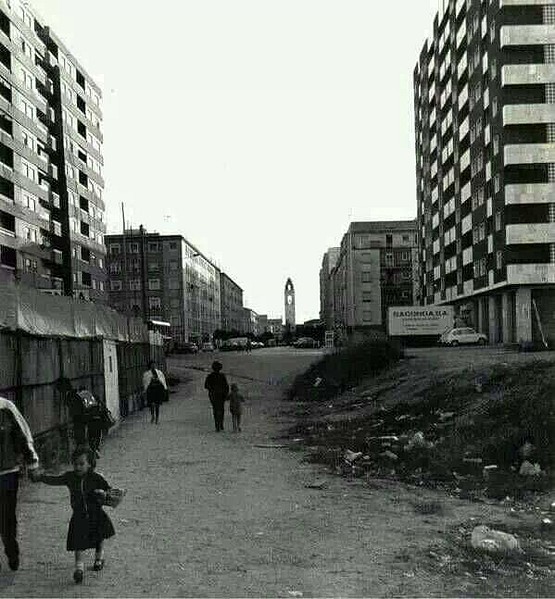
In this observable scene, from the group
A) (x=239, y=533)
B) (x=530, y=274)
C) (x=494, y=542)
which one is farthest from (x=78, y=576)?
(x=530, y=274)

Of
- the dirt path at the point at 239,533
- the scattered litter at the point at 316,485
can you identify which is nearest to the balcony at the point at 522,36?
the dirt path at the point at 239,533

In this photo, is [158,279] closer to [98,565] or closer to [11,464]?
[11,464]

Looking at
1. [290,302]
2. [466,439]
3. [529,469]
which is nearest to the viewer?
[529,469]

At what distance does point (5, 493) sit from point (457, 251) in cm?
5703

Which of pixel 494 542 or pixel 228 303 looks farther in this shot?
pixel 228 303

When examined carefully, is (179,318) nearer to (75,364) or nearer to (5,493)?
(75,364)

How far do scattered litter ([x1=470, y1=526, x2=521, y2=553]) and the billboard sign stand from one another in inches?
1713

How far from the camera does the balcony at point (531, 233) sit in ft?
147

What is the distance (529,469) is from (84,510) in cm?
671

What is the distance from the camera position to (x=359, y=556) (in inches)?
252

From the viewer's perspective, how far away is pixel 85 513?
5660mm

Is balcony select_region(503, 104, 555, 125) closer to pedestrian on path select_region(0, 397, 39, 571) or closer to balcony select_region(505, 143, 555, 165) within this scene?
balcony select_region(505, 143, 555, 165)

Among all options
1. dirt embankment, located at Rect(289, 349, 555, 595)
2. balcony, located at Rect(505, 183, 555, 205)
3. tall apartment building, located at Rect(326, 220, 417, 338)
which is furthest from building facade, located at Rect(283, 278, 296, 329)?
dirt embankment, located at Rect(289, 349, 555, 595)

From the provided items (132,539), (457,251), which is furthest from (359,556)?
(457,251)
